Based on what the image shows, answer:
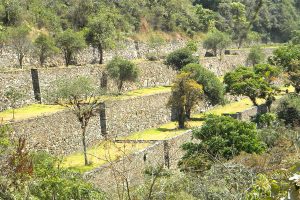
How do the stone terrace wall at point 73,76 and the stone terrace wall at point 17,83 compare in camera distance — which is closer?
the stone terrace wall at point 17,83

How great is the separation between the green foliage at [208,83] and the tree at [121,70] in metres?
3.49

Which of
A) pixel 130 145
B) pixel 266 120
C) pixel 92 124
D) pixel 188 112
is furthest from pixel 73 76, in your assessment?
pixel 266 120

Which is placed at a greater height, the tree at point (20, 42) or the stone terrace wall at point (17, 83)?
the tree at point (20, 42)

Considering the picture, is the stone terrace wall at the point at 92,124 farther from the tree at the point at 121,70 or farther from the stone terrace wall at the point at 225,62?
the stone terrace wall at the point at 225,62

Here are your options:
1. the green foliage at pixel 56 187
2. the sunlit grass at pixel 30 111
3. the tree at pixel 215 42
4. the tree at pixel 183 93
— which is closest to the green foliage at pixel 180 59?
the tree at pixel 183 93

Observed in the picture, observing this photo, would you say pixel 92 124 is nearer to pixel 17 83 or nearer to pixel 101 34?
pixel 17 83

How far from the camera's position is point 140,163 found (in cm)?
2073

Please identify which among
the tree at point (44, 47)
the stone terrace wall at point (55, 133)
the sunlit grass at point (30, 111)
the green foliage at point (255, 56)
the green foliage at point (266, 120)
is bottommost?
the green foliage at point (266, 120)

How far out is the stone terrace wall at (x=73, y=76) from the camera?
2489 centimetres

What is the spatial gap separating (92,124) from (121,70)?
7423 millimetres

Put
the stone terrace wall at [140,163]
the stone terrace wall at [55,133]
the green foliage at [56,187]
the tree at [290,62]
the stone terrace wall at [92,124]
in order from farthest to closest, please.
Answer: the tree at [290,62], the stone terrace wall at [92,124], the stone terrace wall at [55,133], the stone terrace wall at [140,163], the green foliage at [56,187]

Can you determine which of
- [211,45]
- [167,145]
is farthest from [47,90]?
[211,45]

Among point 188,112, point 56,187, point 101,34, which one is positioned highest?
point 101,34

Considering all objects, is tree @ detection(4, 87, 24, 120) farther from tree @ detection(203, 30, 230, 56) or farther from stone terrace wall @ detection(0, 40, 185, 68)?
tree @ detection(203, 30, 230, 56)
